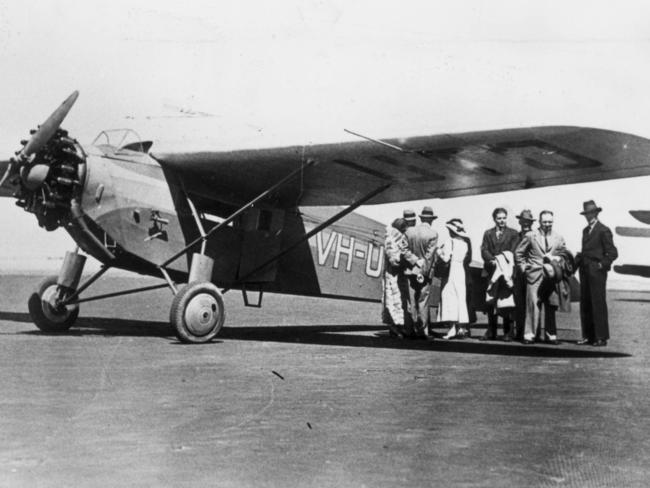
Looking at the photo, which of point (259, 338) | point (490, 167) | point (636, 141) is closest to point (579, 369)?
point (636, 141)

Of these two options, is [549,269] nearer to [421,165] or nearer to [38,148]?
[421,165]

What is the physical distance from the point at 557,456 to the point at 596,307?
6.70m

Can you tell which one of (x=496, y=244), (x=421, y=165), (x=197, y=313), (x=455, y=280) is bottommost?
(x=197, y=313)

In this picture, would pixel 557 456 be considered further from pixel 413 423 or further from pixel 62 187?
pixel 62 187

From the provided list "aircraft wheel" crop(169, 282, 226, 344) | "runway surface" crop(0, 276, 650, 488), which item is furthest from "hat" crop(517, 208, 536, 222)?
"aircraft wheel" crop(169, 282, 226, 344)

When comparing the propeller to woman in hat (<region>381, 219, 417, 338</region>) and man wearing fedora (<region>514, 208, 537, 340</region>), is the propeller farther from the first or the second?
man wearing fedora (<region>514, 208, 537, 340</region>)

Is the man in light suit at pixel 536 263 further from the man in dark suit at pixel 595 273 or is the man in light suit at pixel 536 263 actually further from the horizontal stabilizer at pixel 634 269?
the horizontal stabilizer at pixel 634 269

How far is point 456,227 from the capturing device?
1196cm

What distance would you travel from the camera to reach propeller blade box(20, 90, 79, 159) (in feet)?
31.0

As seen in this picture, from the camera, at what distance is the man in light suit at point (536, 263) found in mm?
10969

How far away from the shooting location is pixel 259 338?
11383 millimetres

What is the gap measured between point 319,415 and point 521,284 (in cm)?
651

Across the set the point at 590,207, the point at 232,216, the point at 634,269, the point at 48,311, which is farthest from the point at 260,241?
the point at 634,269

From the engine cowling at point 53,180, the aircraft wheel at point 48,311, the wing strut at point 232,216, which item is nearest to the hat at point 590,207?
the wing strut at point 232,216
